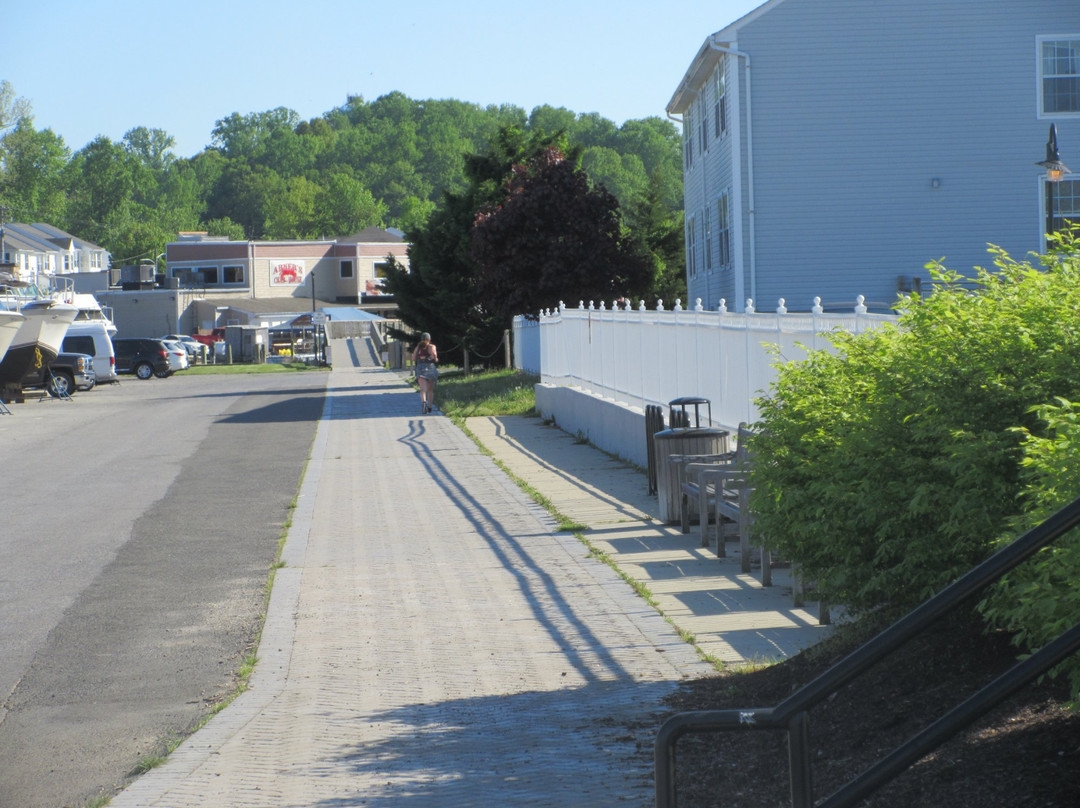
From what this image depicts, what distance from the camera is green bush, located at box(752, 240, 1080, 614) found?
16.7 feet

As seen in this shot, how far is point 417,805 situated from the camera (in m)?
4.79

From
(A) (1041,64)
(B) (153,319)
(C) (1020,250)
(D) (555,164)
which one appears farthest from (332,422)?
(B) (153,319)

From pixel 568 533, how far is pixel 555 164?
22.1 m

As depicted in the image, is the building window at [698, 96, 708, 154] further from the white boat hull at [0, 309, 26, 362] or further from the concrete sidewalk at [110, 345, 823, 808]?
the white boat hull at [0, 309, 26, 362]

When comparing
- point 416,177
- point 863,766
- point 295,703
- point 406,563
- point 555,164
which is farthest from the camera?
point 416,177

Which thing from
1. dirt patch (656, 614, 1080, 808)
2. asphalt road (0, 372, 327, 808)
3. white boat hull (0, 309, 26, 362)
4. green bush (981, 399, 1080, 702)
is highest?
white boat hull (0, 309, 26, 362)

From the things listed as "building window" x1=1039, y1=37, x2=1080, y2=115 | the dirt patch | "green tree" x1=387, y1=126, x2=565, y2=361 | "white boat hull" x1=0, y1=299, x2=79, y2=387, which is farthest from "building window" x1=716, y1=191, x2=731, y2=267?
the dirt patch

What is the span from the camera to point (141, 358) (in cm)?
5472

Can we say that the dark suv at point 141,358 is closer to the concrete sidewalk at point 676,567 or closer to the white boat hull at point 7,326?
the white boat hull at point 7,326

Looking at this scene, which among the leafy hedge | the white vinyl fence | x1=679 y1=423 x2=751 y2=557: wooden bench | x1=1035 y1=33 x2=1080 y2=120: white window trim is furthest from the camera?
x1=1035 y1=33 x2=1080 y2=120: white window trim

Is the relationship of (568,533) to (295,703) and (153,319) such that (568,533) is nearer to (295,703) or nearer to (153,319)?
(295,703)

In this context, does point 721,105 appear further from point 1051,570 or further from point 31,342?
point 1051,570

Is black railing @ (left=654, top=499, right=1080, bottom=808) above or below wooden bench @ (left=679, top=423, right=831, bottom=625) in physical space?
above

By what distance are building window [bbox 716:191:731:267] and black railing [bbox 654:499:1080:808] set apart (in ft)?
78.1
